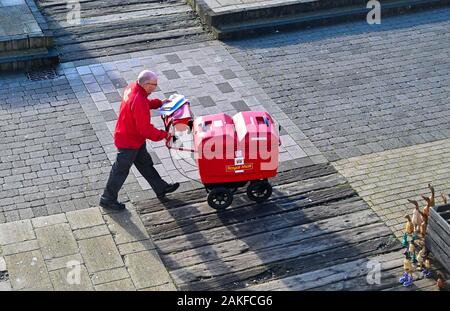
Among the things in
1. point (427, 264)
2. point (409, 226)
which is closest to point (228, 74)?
point (409, 226)

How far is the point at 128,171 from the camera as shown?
33.3ft

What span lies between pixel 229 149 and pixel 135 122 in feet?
3.88

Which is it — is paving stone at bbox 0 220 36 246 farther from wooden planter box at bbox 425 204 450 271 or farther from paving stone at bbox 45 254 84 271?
wooden planter box at bbox 425 204 450 271

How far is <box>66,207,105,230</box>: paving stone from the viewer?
1006cm

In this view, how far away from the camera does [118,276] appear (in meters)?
9.27

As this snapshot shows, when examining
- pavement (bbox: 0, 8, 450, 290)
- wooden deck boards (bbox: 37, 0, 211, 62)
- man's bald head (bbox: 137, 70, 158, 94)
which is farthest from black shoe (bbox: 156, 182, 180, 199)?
wooden deck boards (bbox: 37, 0, 211, 62)

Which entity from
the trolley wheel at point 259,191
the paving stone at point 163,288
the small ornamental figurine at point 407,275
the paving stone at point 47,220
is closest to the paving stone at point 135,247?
the paving stone at point 163,288

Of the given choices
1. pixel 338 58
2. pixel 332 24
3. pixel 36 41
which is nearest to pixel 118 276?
pixel 36 41

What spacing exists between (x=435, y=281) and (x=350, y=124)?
3.72 metres

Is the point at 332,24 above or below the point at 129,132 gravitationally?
below

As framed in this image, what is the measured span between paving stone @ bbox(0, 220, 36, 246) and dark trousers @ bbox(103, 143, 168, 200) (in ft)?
3.40

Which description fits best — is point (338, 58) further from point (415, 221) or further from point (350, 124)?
point (415, 221)

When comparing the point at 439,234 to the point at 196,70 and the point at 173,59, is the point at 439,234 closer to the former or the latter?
the point at 196,70

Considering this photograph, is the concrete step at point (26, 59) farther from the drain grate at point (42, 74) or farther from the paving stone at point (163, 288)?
the paving stone at point (163, 288)
